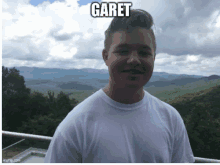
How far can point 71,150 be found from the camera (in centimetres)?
64

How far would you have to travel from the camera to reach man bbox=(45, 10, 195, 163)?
65 cm

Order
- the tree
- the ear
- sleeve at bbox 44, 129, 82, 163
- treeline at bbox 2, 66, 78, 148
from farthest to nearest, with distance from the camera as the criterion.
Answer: the tree
treeline at bbox 2, 66, 78, 148
the ear
sleeve at bbox 44, 129, 82, 163

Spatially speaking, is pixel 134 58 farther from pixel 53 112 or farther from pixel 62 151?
pixel 53 112

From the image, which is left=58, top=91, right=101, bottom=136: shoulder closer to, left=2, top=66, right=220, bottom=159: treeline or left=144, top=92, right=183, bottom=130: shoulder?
left=144, top=92, right=183, bottom=130: shoulder

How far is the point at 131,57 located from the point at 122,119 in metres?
0.26

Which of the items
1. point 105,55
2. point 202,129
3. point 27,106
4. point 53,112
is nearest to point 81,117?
point 105,55

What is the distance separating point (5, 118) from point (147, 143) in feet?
74.0

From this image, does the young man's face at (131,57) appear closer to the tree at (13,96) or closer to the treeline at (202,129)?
the treeline at (202,129)

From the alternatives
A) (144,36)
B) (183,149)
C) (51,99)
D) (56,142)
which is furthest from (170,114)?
(51,99)

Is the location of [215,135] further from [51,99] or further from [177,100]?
[51,99]

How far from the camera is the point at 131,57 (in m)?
0.66

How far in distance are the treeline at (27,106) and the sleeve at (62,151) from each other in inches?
675

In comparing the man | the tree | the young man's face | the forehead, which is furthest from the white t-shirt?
the tree
